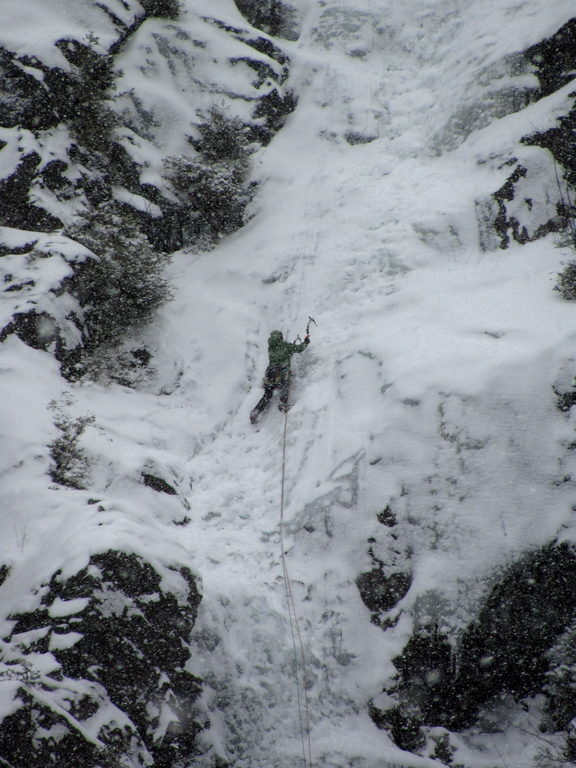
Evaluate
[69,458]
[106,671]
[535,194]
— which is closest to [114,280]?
[69,458]

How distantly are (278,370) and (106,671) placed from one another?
171 inches

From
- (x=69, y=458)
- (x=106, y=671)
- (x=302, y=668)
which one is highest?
(x=69, y=458)

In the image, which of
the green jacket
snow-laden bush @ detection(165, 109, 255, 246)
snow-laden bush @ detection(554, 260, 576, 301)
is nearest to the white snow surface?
snow-laden bush @ detection(554, 260, 576, 301)

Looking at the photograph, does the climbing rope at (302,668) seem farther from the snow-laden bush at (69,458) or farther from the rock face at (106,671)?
the snow-laden bush at (69,458)

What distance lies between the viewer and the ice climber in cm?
660

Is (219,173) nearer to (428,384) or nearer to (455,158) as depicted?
(455,158)

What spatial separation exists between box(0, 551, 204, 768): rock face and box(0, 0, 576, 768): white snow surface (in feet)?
0.63

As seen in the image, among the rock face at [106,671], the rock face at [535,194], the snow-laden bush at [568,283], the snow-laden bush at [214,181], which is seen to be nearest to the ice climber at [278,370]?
the rock face at [106,671]

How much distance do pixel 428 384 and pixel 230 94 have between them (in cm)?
1098

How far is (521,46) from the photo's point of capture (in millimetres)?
8992

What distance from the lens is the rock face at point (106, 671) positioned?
120 inches

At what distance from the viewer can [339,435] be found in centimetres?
561

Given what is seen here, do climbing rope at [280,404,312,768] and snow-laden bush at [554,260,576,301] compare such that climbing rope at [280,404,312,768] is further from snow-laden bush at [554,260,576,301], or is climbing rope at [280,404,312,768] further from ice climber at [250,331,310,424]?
snow-laden bush at [554,260,576,301]

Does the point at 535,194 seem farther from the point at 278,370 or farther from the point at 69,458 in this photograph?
the point at 69,458
